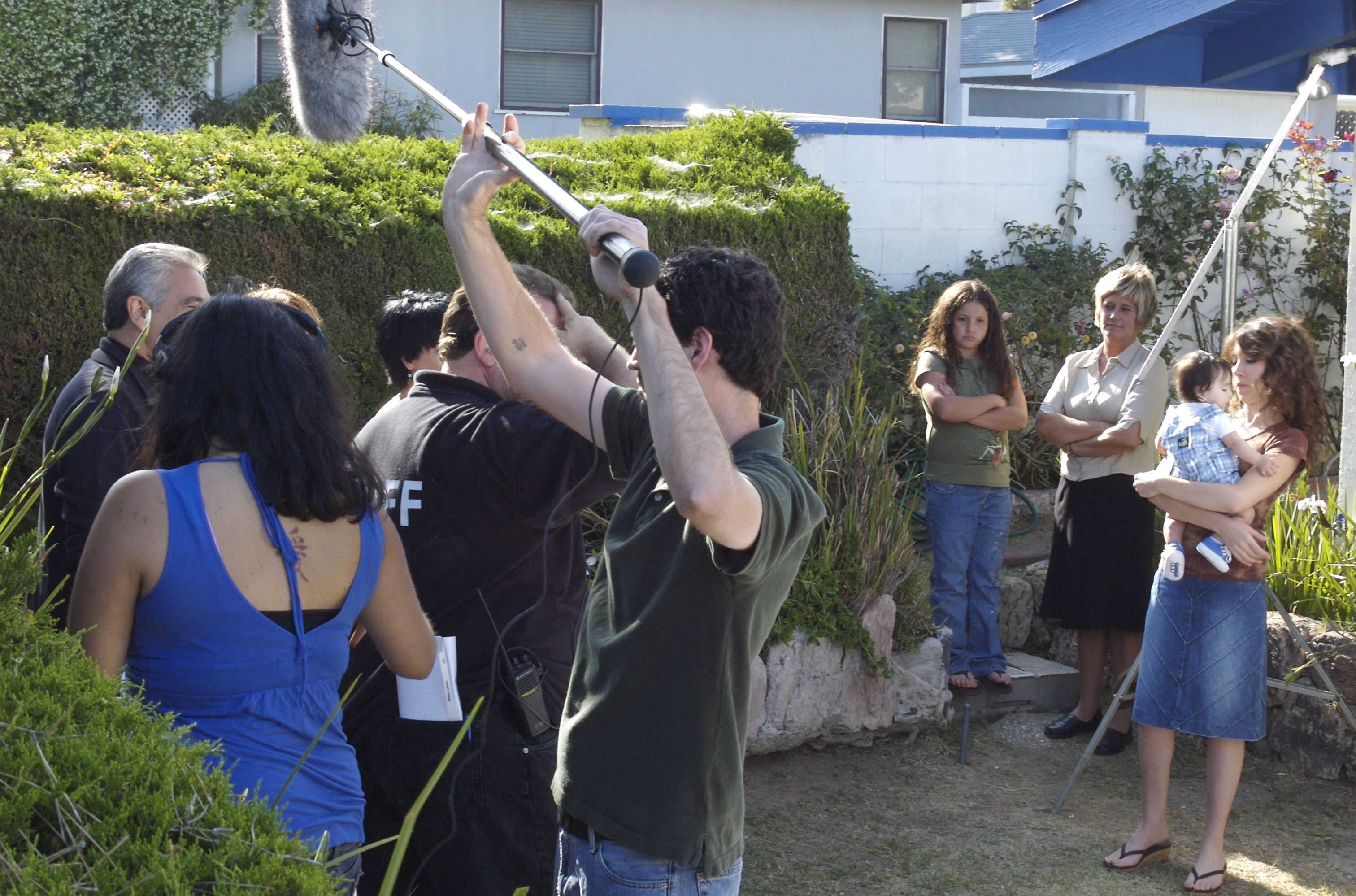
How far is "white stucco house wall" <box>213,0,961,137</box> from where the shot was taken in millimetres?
13250

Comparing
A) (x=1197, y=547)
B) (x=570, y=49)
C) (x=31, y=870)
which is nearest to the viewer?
(x=31, y=870)

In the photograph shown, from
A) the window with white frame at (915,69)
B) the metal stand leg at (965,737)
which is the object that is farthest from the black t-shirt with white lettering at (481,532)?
the window with white frame at (915,69)

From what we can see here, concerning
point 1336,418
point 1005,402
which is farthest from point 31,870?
point 1336,418

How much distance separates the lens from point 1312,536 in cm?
529

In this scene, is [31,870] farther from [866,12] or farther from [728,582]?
[866,12]

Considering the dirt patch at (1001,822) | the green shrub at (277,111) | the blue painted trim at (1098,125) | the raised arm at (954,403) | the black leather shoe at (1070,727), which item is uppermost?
the green shrub at (277,111)

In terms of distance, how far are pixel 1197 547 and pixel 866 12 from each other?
485 inches

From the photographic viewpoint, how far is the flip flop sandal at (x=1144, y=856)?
4.26 metres

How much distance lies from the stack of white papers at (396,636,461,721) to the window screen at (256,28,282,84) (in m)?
12.2

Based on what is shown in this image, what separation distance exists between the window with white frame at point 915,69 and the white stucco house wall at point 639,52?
3 cm

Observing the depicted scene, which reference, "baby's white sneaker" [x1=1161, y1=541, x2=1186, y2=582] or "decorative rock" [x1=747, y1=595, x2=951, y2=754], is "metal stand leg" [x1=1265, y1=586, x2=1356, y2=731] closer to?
"baby's white sneaker" [x1=1161, y1=541, x2=1186, y2=582]

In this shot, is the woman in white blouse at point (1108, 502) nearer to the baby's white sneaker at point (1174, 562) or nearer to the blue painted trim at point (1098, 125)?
the baby's white sneaker at point (1174, 562)

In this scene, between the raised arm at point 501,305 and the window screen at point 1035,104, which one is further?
the window screen at point 1035,104

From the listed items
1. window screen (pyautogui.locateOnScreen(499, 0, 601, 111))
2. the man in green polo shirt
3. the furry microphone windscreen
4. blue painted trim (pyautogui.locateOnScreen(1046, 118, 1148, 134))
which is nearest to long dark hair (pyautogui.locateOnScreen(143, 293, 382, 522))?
the man in green polo shirt
